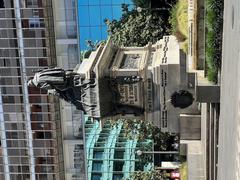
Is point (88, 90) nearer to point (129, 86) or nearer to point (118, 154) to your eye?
point (129, 86)

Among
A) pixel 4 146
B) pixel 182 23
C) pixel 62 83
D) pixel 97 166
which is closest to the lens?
pixel 62 83

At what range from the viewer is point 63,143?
102 feet

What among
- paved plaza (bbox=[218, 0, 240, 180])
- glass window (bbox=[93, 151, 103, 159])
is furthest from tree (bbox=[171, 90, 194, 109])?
glass window (bbox=[93, 151, 103, 159])

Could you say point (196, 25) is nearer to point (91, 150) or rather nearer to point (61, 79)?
point (61, 79)

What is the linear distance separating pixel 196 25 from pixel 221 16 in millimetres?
2164

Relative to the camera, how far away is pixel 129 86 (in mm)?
16781

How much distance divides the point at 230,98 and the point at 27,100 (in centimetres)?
1950

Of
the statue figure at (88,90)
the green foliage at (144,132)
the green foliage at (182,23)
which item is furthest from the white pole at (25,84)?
the statue figure at (88,90)

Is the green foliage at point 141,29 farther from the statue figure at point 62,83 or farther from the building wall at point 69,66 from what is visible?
the statue figure at point 62,83

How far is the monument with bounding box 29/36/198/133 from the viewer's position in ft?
53.8

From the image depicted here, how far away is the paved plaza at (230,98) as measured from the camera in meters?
10.8

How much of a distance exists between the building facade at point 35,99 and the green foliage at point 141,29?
2.91 meters

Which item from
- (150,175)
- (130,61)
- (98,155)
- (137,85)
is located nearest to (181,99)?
(137,85)

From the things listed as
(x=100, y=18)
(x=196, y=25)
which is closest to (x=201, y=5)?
(x=196, y=25)
